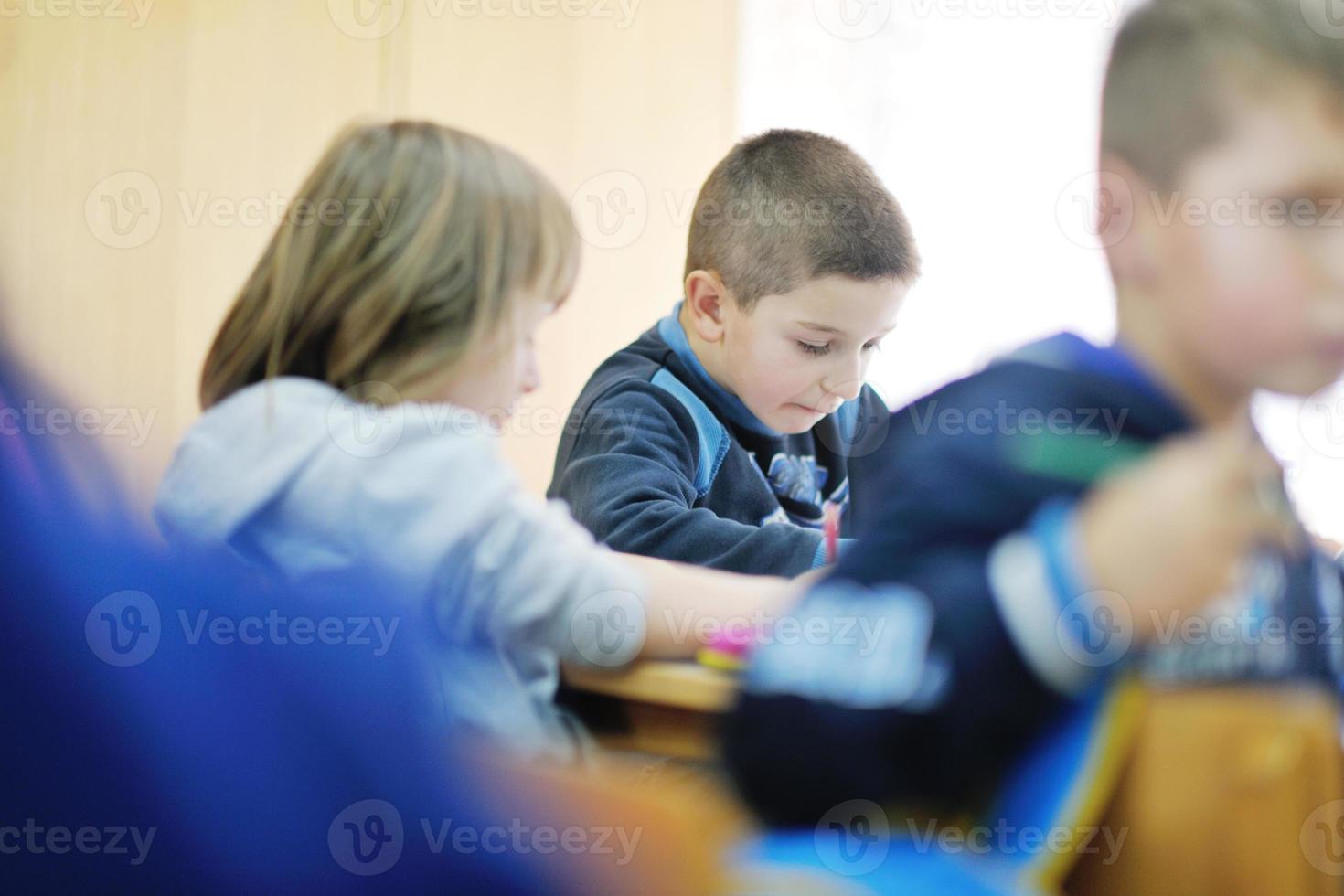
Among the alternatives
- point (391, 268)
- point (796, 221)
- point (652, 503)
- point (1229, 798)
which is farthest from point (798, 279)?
point (1229, 798)

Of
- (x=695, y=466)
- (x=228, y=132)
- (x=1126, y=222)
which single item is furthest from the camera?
(x=228, y=132)

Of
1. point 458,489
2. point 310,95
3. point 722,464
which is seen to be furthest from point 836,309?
point 310,95

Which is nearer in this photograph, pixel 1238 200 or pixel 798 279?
pixel 1238 200

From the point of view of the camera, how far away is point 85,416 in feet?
2.40

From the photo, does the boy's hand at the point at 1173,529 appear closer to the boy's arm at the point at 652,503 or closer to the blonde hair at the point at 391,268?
the blonde hair at the point at 391,268

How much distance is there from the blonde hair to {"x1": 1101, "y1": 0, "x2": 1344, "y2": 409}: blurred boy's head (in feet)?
1.17

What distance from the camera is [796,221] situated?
1254 millimetres

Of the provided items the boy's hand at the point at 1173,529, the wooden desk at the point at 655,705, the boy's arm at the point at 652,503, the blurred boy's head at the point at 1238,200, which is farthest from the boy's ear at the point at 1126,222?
the boy's arm at the point at 652,503

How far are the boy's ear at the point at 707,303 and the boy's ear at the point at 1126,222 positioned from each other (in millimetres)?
723

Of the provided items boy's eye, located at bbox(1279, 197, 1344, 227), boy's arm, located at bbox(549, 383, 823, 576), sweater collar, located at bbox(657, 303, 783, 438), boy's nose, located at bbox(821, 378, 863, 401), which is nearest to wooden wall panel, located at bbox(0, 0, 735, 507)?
boy's arm, located at bbox(549, 383, 823, 576)

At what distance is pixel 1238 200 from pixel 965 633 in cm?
22

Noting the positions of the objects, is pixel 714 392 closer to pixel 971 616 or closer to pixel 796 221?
pixel 796 221

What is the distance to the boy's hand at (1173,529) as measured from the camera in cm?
46

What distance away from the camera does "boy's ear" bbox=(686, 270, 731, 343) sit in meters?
1.31
